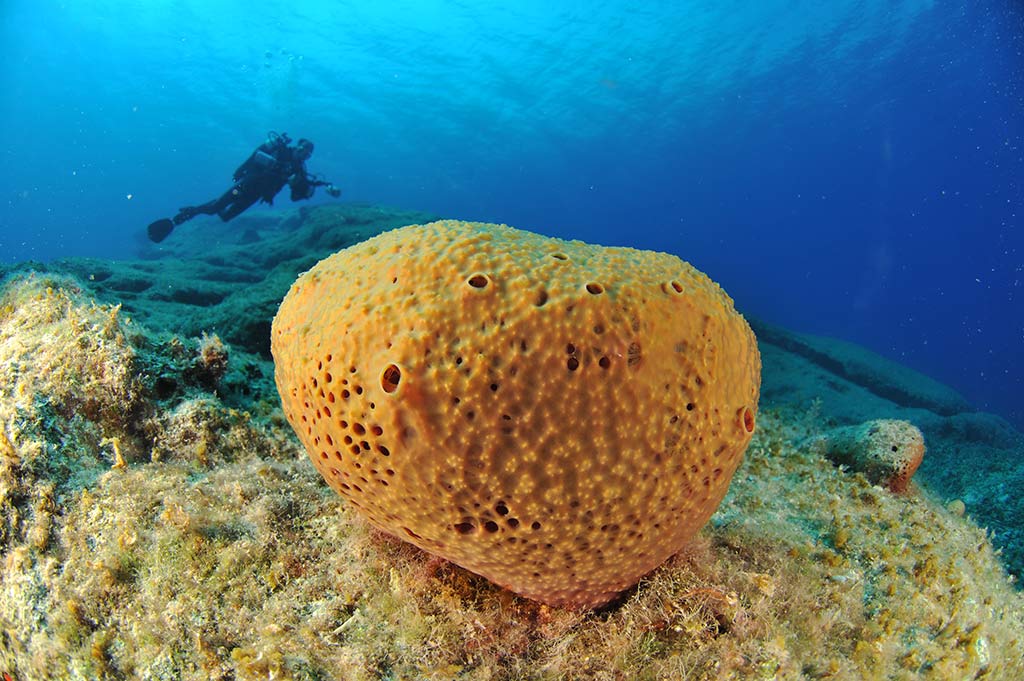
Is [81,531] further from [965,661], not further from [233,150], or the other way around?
[233,150]

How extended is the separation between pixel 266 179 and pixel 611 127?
50.1m

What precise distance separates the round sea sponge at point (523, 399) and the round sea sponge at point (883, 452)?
2.55 metres

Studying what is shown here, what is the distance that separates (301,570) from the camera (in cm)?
218

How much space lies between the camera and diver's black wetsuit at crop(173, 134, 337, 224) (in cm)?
1274

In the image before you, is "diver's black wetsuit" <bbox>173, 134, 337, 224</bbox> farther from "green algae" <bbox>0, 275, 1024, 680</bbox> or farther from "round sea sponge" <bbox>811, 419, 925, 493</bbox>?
"round sea sponge" <bbox>811, 419, 925, 493</bbox>

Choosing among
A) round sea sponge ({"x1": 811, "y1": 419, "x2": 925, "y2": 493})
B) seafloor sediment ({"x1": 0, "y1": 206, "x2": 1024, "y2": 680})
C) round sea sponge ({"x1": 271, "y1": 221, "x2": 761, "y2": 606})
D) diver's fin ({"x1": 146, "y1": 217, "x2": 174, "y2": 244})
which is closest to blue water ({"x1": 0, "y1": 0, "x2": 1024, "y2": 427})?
diver's fin ({"x1": 146, "y1": 217, "x2": 174, "y2": 244})

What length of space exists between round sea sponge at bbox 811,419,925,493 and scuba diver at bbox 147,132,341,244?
12272 millimetres

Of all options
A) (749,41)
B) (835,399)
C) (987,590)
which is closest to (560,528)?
(987,590)

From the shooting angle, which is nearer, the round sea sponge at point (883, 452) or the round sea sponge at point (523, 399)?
the round sea sponge at point (523, 399)

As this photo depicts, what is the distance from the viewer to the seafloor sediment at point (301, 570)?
192 centimetres

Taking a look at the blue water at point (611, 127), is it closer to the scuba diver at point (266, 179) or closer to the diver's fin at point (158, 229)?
the diver's fin at point (158, 229)

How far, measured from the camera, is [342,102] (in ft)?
178

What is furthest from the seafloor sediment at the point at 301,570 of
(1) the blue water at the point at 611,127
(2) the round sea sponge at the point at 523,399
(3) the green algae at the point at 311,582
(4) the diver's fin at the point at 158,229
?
(1) the blue water at the point at 611,127

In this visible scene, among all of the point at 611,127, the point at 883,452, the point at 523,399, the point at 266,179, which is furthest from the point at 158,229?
the point at 611,127
